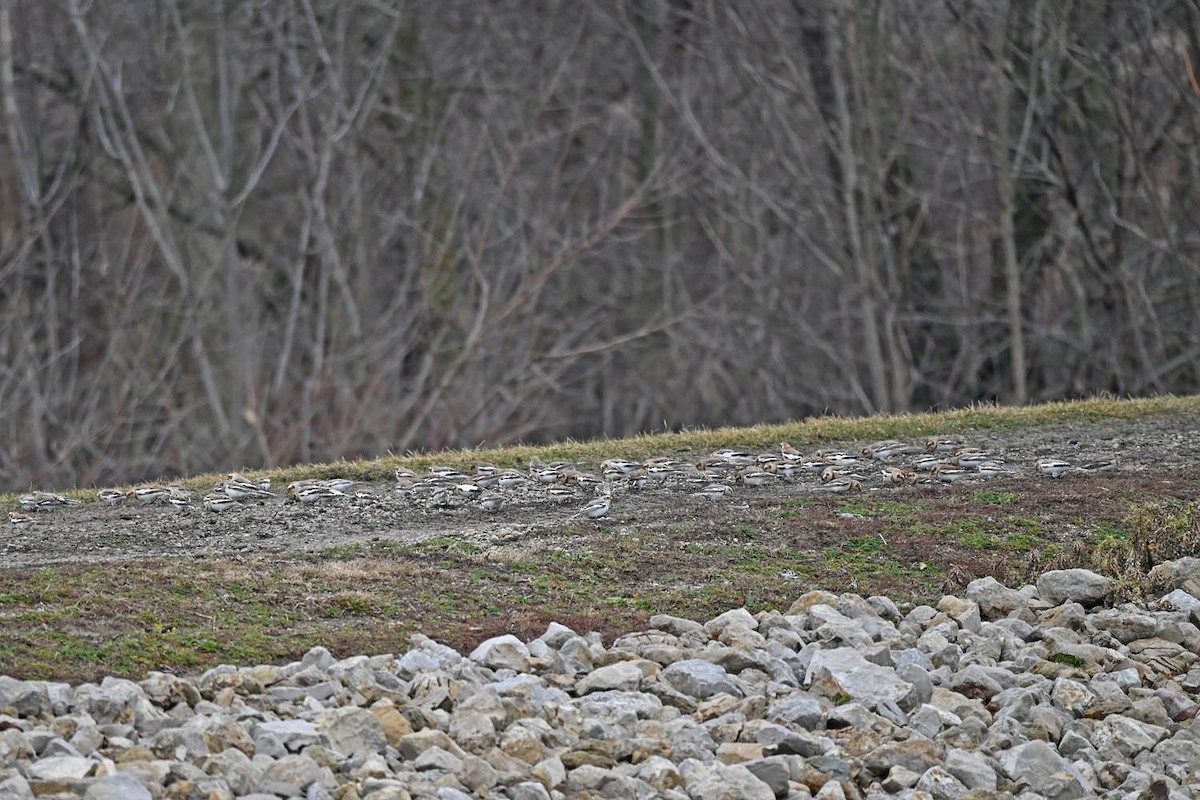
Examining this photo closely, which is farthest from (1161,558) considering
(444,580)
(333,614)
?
(333,614)

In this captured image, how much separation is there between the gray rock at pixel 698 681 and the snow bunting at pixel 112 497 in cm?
416

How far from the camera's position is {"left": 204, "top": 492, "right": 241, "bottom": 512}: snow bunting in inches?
337

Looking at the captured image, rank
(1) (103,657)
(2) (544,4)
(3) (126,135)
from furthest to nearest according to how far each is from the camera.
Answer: (2) (544,4) < (3) (126,135) < (1) (103,657)

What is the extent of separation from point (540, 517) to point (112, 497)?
2.47m

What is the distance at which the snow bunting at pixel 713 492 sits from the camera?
8.70m

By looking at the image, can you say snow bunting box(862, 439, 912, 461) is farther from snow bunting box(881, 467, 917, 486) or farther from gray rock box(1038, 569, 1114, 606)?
gray rock box(1038, 569, 1114, 606)

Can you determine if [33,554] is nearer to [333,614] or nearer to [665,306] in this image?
[333,614]

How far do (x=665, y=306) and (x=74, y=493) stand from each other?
15.4 metres

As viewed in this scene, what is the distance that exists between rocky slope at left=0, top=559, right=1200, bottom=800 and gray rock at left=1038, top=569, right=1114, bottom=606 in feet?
0.29

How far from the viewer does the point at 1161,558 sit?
7.68 metres

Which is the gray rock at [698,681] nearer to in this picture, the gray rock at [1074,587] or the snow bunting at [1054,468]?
the gray rock at [1074,587]

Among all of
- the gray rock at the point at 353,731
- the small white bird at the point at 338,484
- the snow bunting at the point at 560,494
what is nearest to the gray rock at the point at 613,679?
the gray rock at the point at 353,731

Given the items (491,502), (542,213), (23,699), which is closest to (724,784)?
(23,699)

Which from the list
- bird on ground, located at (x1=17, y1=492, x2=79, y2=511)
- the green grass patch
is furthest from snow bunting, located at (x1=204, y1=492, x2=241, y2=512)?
the green grass patch
